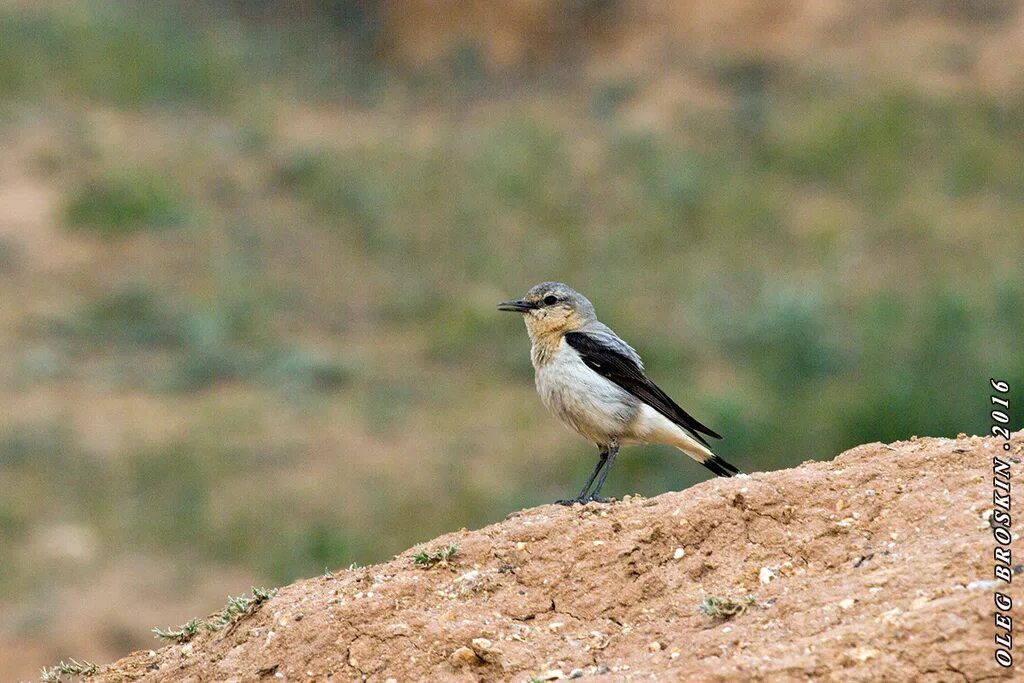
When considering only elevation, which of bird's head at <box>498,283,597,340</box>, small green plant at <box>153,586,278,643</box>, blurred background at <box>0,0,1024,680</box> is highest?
blurred background at <box>0,0,1024,680</box>

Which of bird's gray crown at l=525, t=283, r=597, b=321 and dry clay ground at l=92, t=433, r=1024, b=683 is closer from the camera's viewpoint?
dry clay ground at l=92, t=433, r=1024, b=683

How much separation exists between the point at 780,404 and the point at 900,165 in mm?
8706

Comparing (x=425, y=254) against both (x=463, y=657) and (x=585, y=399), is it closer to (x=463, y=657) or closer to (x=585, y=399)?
(x=585, y=399)

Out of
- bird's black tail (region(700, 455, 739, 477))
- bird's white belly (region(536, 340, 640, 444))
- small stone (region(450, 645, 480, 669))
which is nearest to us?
small stone (region(450, 645, 480, 669))

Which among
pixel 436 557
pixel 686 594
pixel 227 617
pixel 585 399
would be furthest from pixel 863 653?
pixel 585 399

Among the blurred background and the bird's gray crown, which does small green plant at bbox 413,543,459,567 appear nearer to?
the bird's gray crown

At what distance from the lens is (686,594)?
19.2ft

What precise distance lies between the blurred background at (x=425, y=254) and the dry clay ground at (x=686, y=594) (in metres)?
7.86

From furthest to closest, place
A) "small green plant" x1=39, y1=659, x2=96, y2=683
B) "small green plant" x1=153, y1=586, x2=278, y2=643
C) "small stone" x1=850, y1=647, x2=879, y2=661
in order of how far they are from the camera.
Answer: "small green plant" x1=153, y1=586, x2=278, y2=643 < "small green plant" x1=39, y1=659, x2=96, y2=683 < "small stone" x1=850, y1=647, x2=879, y2=661

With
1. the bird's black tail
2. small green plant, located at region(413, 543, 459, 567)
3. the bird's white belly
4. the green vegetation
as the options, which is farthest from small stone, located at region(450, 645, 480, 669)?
the green vegetation

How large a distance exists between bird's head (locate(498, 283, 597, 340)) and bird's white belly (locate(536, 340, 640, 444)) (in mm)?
315

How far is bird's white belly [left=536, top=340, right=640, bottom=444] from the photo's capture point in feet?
27.0

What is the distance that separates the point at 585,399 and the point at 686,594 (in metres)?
2.47

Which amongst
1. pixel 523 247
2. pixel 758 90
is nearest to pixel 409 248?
pixel 523 247
